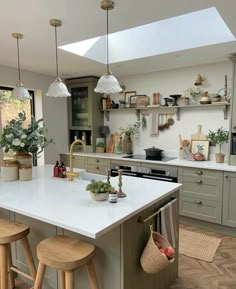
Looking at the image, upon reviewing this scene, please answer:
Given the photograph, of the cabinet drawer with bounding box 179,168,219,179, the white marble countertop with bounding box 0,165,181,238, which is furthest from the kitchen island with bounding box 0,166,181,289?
the cabinet drawer with bounding box 179,168,219,179

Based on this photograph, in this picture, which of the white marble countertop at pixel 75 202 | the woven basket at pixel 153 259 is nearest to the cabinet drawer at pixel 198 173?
the white marble countertop at pixel 75 202

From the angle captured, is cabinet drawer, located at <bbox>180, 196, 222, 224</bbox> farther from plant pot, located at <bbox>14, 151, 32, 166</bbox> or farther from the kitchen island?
plant pot, located at <bbox>14, 151, 32, 166</bbox>

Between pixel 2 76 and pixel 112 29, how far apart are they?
232 centimetres

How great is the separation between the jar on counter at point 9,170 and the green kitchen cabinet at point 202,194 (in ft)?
7.36

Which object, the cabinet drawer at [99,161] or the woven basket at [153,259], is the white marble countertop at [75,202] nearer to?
the woven basket at [153,259]

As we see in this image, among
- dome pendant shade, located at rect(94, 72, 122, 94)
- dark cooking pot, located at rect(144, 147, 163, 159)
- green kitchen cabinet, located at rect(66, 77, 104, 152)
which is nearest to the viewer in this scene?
dome pendant shade, located at rect(94, 72, 122, 94)

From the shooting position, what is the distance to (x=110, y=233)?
64.7 inches

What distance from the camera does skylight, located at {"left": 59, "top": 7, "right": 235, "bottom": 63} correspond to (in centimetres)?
272

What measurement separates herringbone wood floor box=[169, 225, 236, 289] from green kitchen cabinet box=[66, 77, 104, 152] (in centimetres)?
291

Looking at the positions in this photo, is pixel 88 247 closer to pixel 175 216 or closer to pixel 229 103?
pixel 175 216

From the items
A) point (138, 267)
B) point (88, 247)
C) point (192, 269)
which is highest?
point (88, 247)

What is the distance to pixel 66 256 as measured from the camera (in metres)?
1.53

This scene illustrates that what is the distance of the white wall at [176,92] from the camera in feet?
12.5

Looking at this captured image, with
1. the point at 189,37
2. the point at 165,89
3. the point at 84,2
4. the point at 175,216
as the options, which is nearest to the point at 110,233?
the point at 175,216
